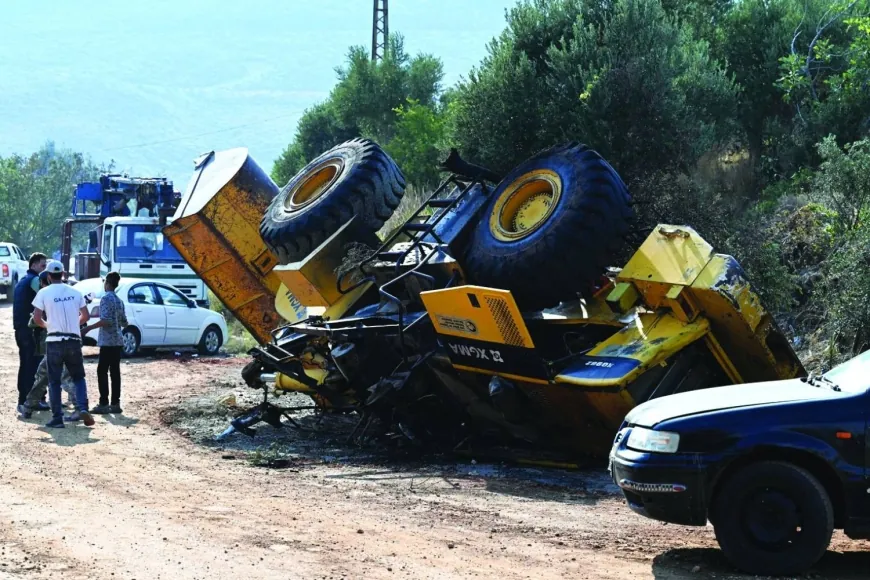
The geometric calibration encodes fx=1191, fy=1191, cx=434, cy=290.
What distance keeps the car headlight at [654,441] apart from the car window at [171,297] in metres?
15.9

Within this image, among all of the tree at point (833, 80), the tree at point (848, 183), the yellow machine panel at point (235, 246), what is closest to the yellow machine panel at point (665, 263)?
the tree at point (848, 183)

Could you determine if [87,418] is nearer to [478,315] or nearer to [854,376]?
[478,315]

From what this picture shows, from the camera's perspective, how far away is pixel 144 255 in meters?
25.3

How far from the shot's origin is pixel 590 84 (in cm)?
1892

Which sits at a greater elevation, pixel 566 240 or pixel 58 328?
pixel 566 240

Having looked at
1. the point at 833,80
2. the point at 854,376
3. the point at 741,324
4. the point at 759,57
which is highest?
the point at 759,57

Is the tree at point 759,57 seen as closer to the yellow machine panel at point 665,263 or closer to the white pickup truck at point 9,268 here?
the yellow machine panel at point 665,263

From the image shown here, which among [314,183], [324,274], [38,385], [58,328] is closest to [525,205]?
[324,274]

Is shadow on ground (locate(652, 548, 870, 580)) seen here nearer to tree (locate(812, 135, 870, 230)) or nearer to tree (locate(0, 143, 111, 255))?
tree (locate(812, 135, 870, 230))

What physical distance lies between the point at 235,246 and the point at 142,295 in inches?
284

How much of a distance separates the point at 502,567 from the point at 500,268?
171 inches

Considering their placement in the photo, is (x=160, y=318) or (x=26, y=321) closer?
(x=26, y=321)

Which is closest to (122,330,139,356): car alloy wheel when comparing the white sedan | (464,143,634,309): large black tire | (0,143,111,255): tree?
the white sedan

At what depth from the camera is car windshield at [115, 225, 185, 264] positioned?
25188mm
